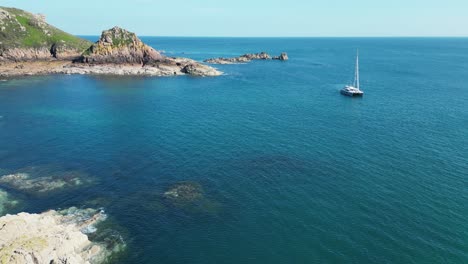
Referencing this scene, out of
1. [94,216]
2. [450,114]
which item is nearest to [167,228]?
[94,216]

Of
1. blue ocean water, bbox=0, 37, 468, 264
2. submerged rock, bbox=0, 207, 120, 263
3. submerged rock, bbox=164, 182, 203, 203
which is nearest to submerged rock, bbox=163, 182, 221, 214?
submerged rock, bbox=164, 182, 203, 203

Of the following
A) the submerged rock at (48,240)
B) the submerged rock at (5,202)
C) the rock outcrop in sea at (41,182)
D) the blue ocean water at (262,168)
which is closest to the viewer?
the submerged rock at (48,240)

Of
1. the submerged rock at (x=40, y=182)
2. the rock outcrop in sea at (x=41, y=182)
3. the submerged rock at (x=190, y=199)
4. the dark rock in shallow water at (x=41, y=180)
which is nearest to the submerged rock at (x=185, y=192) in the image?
the submerged rock at (x=190, y=199)

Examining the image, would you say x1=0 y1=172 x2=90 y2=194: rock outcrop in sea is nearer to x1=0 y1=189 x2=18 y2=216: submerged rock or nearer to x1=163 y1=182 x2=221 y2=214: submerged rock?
x1=0 y1=189 x2=18 y2=216: submerged rock

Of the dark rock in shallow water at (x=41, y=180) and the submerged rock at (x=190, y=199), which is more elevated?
the dark rock in shallow water at (x=41, y=180)

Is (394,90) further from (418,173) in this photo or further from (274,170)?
(274,170)

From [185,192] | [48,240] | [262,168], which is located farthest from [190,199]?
[48,240]

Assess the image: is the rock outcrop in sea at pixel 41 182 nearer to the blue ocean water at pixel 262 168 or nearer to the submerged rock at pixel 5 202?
the submerged rock at pixel 5 202
